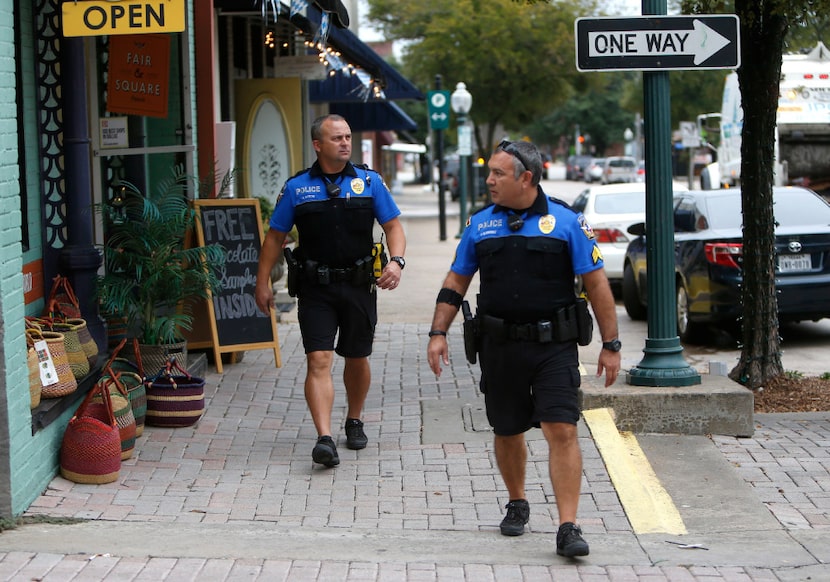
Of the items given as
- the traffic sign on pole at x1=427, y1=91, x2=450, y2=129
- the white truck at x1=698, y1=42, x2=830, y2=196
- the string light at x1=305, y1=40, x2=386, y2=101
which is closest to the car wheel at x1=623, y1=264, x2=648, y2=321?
the string light at x1=305, y1=40, x2=386, y2=101

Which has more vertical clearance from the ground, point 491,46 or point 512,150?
point 491,46

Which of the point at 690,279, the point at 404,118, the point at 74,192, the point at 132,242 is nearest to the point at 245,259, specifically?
the point at 132,242

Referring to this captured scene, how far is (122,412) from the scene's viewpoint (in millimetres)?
6379

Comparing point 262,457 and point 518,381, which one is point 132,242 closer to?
point 262,457

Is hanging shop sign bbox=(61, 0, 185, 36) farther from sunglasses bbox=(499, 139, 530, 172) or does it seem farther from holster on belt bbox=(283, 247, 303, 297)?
sunglasses bbox=(499, 139, 530, 172)

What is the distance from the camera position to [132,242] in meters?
7.92

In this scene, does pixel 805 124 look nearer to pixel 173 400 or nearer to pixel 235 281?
pixel 235 281

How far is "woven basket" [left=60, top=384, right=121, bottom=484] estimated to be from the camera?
19.7ft

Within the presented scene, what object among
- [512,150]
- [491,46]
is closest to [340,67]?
[512,150]

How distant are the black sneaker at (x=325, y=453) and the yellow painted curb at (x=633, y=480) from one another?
1.44 m

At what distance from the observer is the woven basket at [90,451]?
6008mm

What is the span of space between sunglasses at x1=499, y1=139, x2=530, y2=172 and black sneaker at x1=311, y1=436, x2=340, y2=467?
2.03 meters

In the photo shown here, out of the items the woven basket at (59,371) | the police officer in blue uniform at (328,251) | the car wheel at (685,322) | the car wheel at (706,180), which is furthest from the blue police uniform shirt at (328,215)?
the car wheel at (706,180)

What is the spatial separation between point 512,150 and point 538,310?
2.25ft
